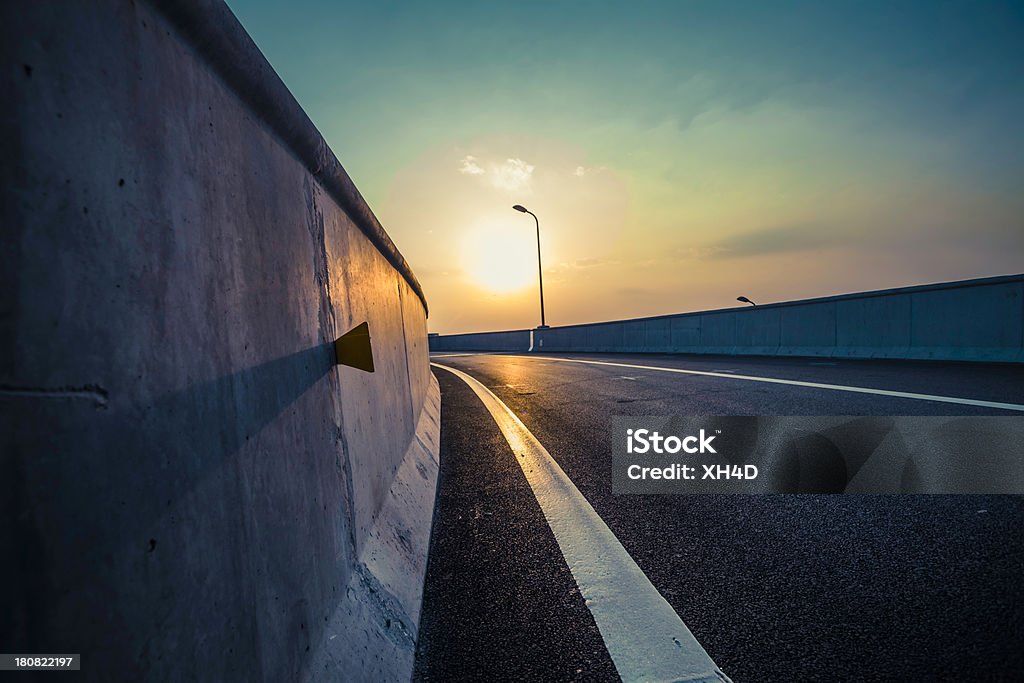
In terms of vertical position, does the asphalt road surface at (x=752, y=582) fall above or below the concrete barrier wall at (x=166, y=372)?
below

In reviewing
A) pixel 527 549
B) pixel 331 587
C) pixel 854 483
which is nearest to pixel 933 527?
pixel 854 483

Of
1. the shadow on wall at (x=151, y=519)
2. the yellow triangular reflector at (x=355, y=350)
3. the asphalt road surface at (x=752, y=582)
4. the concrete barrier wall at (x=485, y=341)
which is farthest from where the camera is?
the concrete barrier wall at (x=485, y=341)

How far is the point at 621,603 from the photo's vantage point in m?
1.97

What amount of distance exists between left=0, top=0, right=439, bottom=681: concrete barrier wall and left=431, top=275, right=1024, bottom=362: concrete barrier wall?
38.5 ft

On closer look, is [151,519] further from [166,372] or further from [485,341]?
[485,341]

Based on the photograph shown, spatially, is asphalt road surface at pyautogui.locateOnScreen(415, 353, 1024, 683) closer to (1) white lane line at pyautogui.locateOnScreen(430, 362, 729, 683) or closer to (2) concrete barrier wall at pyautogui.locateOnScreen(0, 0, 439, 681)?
(1) white lane line at pyautogui.locateOnScreen(430, 362, 729, 683)

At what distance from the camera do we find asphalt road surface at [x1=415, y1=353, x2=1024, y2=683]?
63.4 inches

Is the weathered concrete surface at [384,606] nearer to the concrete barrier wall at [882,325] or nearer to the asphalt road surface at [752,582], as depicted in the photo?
the asphalt road surface at [752,582]

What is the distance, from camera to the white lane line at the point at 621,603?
1.58 metres

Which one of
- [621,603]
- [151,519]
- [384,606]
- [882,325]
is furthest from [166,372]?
[882,325]

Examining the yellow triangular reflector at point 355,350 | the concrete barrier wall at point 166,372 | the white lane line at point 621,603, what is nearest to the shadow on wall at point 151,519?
the concrete barrier wall at point 166,372

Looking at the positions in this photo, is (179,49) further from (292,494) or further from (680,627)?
(680,627)

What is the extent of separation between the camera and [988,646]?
158cm

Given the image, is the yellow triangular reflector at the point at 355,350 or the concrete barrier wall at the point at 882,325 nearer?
the yellow triangular reflector at the point at 355,350
